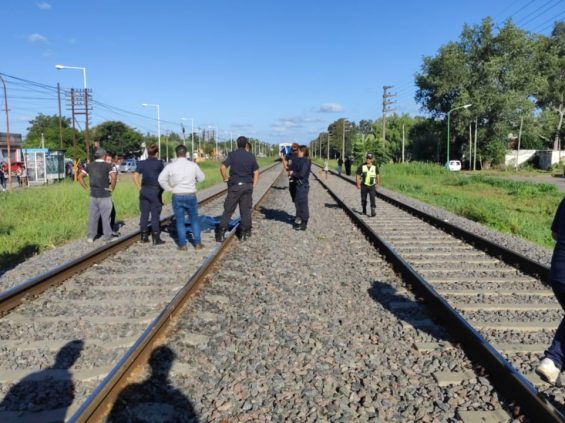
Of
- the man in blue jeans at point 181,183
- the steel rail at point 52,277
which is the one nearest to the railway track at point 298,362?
the steel rail at point 52,277

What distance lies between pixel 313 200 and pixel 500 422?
54.5 ft

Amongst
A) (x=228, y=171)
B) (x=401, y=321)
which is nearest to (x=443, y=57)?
(x=228, y=171)

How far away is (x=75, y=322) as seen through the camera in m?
5.32

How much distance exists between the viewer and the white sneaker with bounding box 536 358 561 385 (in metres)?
3.81

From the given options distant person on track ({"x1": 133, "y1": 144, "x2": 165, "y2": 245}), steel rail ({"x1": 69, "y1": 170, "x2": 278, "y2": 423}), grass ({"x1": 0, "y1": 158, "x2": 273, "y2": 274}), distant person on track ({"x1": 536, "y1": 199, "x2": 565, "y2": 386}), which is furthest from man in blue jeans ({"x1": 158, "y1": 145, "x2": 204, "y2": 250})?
distant person on track ({"x1": 536, "y1": 199, "x2": 565, "y2": 386})

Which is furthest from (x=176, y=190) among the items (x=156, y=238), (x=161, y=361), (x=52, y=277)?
(x=161, y=361)

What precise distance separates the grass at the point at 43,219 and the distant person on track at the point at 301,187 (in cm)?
513

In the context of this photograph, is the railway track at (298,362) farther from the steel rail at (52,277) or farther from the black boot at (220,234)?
the black boot at (220,234)

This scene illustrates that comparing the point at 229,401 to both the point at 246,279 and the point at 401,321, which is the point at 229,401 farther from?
the point at 246,279

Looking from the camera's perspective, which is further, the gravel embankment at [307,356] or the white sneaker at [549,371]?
the white sneaker at [549,371]

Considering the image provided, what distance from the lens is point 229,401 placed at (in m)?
3.72

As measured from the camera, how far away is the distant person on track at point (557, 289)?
3.72m

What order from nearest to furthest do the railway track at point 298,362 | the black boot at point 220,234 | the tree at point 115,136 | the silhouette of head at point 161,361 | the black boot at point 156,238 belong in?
the railway track at point 298,362, the silhouette of head at point 161,361, the black boot at point 156,238, the black boot at point 220,234, the tree at point 115,136

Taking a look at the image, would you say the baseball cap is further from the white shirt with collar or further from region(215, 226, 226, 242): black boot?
region(215, 226, 226, 242): black boot
